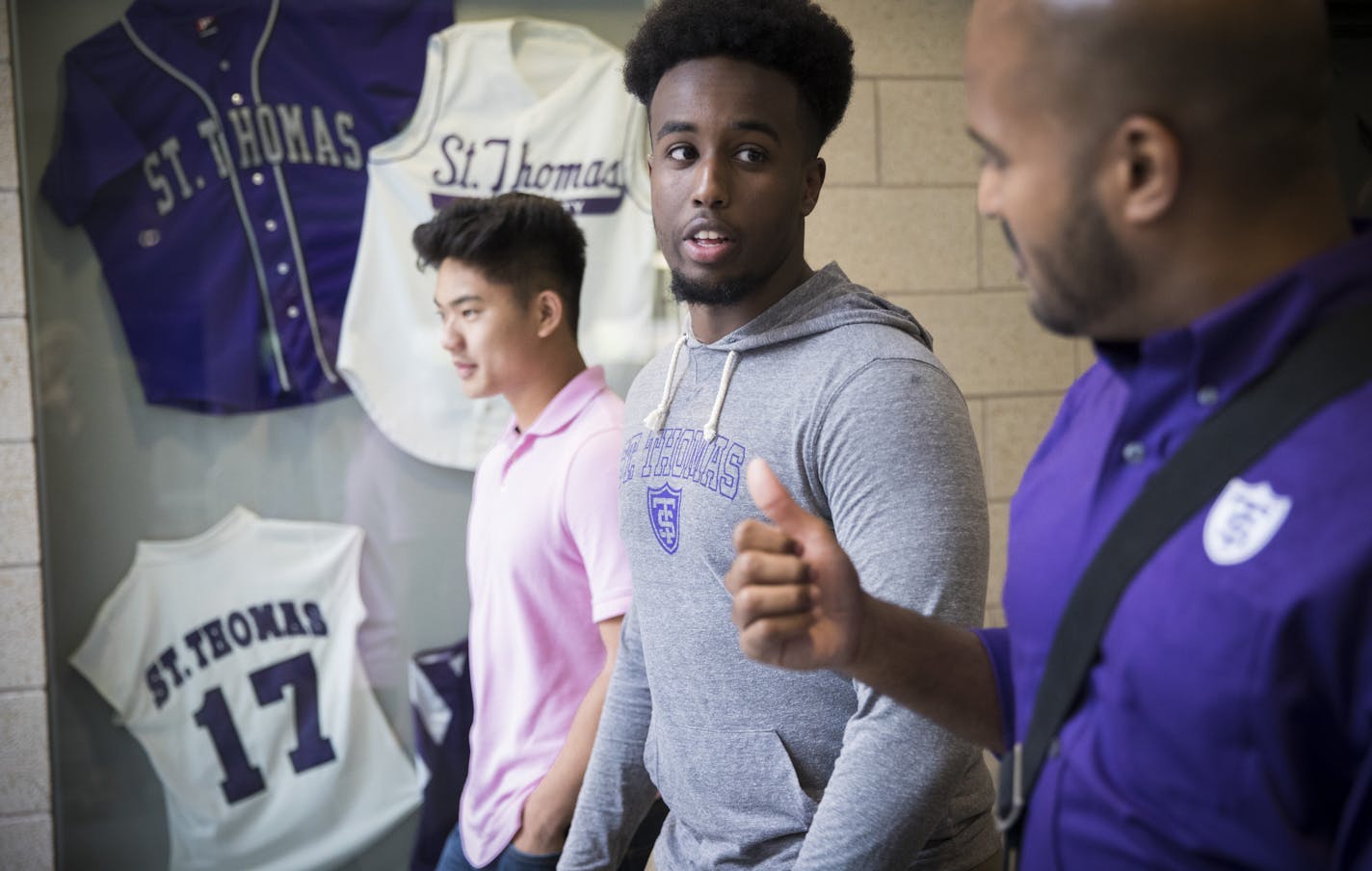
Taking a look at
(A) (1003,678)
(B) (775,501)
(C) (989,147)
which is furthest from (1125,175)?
(A) (1003,678)

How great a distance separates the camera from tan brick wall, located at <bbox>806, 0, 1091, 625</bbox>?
9.24ft

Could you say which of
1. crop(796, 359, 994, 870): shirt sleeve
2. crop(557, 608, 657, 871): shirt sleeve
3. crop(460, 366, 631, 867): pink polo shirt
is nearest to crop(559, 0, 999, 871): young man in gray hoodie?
crop(796, 359, 994, 870): shirt sleeve

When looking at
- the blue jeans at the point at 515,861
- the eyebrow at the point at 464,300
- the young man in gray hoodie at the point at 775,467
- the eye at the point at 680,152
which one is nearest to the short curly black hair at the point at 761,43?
the young man in gray hoodie at the point at 775,467

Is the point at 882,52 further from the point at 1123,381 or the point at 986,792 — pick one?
the point at 1123,381

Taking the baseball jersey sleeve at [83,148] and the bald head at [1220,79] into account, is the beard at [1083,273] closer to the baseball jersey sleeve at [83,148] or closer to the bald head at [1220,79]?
the bald head at [1220,79]

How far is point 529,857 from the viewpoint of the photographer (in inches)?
77.6

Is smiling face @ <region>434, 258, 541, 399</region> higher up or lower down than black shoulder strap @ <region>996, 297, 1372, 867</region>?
higher up

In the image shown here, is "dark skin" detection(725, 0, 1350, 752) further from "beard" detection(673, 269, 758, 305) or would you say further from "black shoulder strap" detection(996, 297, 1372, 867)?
"beard" detection(673, 269, 758, 305)

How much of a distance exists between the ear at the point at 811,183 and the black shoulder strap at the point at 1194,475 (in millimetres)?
807

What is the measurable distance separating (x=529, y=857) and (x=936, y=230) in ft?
5.64

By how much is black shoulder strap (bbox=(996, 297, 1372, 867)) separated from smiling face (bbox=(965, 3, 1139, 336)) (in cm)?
11

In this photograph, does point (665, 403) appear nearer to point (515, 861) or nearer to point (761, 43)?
point (761, 43)

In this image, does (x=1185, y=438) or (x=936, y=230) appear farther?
(x=936, y=230)

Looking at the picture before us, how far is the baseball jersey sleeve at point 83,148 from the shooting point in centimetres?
264
